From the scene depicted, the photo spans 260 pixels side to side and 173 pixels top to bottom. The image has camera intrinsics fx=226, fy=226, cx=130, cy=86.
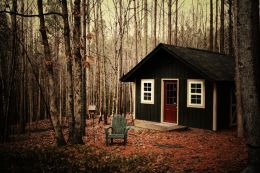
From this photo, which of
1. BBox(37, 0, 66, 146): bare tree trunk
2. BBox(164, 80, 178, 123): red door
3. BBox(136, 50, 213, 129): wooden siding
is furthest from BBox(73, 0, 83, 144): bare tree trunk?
BBox(164, 80, 178, 123): red door

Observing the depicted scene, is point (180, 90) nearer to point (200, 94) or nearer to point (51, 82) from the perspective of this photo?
point (200, 94)

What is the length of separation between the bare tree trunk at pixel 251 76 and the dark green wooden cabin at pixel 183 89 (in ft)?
21.0

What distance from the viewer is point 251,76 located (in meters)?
5.02

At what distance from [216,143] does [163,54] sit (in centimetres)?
676

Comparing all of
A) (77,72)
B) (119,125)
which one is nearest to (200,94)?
(119,125)

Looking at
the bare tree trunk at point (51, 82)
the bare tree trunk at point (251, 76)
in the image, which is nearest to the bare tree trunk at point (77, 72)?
the bare tree trunk at point (51, 82)

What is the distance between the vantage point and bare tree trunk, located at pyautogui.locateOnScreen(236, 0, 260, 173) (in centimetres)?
499

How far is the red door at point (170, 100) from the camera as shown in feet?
46.6

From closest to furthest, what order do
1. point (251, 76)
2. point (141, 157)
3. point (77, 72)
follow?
1. point (251, 76)
2. point (141, 157)
3. point (77, 72)

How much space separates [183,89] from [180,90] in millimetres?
211

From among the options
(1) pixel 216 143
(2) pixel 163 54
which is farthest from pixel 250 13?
(2) pixel 163 54

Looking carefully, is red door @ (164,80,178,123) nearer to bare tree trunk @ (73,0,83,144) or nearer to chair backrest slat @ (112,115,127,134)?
chair backrest slat @ (112,115,127,134)

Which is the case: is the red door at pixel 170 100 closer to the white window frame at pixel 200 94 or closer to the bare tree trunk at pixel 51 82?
the white window frame at pixel 200 94

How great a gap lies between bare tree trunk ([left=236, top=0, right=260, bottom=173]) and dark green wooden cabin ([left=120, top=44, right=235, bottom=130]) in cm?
639
